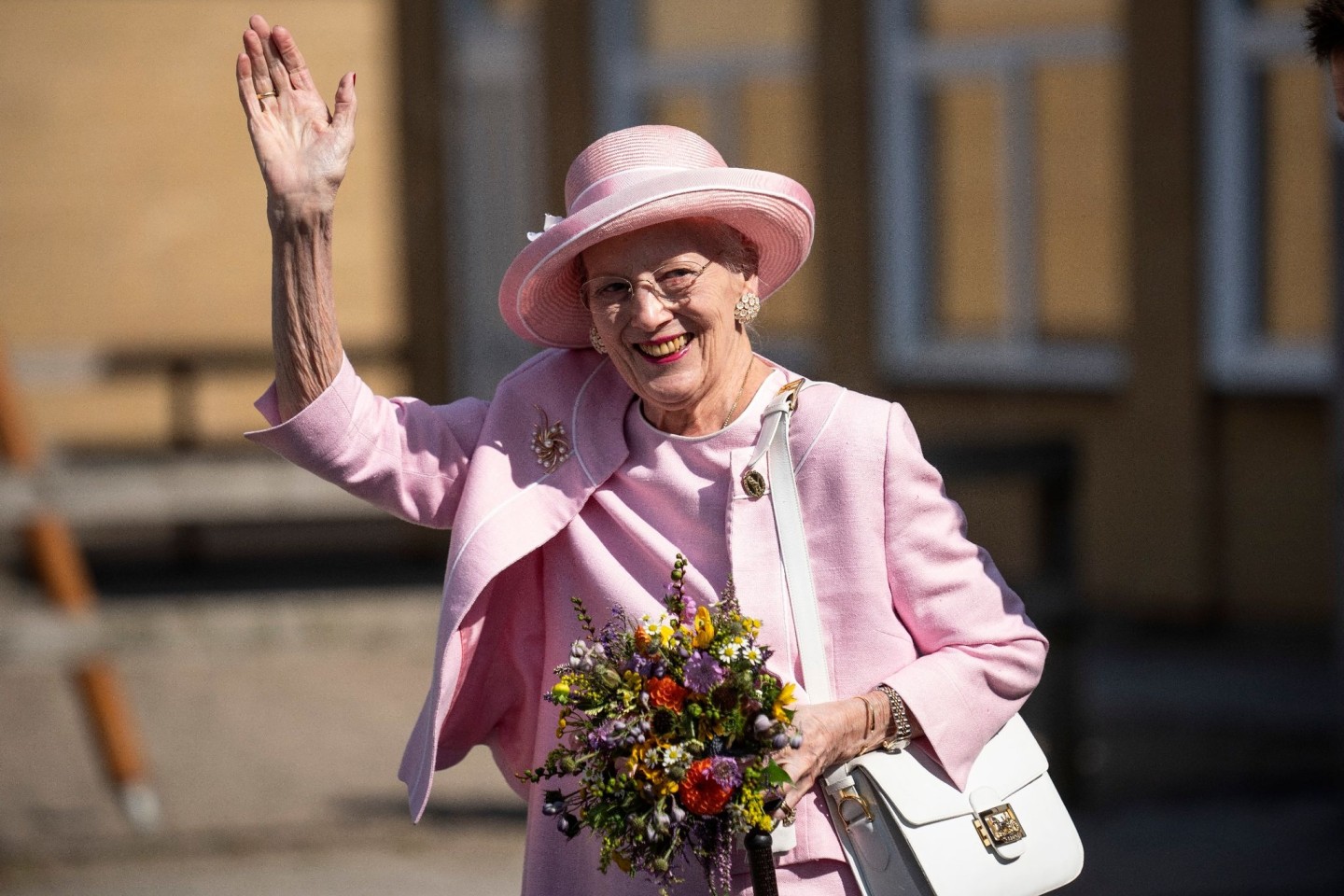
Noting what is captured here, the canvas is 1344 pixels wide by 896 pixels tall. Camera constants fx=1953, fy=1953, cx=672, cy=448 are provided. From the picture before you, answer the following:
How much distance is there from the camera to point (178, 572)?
12508mm

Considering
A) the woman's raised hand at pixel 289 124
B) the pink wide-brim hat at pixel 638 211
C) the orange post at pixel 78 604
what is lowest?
the orange post at pixel 78 604

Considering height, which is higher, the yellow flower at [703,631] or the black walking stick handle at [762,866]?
the yellow flower at [703,631]

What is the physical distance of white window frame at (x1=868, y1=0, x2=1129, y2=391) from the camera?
1013 cm

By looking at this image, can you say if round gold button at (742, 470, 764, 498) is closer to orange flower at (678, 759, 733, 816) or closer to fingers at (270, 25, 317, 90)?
orange flower at (678, 759, 733, 816)

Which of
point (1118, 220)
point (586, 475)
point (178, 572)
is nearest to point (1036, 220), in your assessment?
point (1118, 220)

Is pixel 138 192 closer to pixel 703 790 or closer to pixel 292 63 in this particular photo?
pixel 292 63

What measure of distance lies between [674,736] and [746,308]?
2.32 ft

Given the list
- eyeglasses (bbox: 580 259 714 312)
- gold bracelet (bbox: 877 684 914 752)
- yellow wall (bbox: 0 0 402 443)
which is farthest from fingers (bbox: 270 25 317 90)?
yellow wall (bbox: 0 0 402 443)

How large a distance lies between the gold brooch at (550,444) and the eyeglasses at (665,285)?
22 centimetres

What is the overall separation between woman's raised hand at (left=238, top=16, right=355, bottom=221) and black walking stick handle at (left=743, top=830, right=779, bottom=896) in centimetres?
107

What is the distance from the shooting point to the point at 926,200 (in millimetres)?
10531

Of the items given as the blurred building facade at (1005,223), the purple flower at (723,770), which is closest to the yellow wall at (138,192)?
the blurred building facade at (1005,223)

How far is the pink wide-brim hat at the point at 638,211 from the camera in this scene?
2742mm

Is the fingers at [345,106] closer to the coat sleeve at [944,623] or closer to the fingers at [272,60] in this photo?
the fingers at [272,60]
